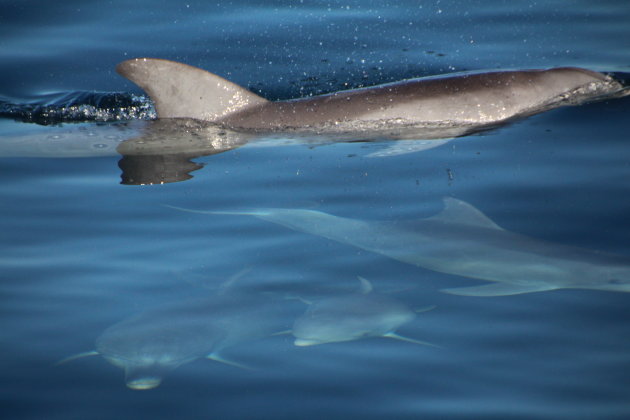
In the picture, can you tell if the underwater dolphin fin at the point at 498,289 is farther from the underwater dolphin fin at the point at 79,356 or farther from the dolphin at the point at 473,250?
the underwater dolphin fin at the point at 79,356

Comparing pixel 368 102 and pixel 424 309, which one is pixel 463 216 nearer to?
pixel 424 309

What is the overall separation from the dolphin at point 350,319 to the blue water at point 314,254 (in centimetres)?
7

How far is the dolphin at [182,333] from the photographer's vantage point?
4.09 metres

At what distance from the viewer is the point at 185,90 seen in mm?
8594

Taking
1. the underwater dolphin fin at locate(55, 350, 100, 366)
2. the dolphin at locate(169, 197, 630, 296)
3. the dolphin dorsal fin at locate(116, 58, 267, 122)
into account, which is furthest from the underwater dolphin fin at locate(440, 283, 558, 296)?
the dolphin dorsal fin at locate(116, 58, 267, 122)

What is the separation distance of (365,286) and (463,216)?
4.04 ft

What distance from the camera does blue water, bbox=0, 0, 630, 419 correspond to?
386cm

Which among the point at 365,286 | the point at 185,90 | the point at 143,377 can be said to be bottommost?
the point at 143,377

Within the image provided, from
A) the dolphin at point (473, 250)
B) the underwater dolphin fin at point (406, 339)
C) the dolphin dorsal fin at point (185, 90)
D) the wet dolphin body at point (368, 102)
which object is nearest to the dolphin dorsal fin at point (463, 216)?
the dolphin at point (473, 250)

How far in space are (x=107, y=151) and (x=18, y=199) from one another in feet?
4.76

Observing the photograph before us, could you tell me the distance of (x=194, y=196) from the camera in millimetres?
6480

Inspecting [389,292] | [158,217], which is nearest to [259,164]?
[158,217]

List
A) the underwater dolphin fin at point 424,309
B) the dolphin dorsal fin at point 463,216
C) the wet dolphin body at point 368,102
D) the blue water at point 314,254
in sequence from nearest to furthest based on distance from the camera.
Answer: the blue water at point 314,254 < the underwater dolphin fin at point 424,309 < the dolphin dorsal fin at point 463,216 < the wet dolphin body at point 368,102

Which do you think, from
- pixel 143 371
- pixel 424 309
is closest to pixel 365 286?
pixel 424 309
